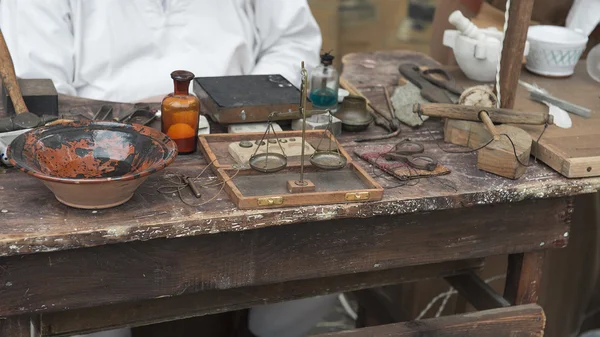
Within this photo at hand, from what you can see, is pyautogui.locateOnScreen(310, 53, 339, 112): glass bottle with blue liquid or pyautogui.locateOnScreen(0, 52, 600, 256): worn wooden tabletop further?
pyautogui.locateOnScreen(310, 53, 339, 112): glass bottle with blue liquid

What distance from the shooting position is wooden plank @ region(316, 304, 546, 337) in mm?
1755

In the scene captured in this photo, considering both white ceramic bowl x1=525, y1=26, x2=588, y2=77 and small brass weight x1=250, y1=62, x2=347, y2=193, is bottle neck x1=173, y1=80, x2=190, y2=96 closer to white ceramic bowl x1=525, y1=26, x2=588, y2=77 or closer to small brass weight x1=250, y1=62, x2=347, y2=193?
small brass weight x1=250, y1=62, x2=347, y2=193

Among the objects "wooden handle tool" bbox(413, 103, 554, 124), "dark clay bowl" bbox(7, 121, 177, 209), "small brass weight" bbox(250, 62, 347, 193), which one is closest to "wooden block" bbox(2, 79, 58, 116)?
"dark clay bowl" bbox(7, 121, 177, 209)

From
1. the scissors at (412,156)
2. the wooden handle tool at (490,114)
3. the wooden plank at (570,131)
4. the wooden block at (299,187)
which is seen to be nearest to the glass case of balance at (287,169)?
the wooden block at (299,187)

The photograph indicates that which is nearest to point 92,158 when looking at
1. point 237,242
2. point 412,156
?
point 237,242

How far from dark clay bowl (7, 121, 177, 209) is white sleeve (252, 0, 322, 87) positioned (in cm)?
91

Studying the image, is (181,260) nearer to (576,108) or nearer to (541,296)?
(576,108)

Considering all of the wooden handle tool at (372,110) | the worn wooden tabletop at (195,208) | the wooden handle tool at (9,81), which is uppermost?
the wooden handle tool at (9,81)

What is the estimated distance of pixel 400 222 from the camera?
164 centimetres

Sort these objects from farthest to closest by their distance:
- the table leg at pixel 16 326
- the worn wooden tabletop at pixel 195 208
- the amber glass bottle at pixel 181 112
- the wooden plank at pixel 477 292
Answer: the wooden plank at pixel 477 292 → the amber glass bottle at pixel 181 112 → the table leg at pixel 16 326 → the worn wooden tabletop at pixel 195 208

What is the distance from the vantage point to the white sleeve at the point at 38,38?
2203 mm

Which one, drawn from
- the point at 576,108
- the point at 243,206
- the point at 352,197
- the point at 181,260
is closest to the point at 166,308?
the point at 181,260

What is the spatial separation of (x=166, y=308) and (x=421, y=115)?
0.81 m

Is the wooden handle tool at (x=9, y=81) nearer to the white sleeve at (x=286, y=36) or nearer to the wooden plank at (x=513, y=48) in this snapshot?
the white sleeve at (x=286, y=36)
